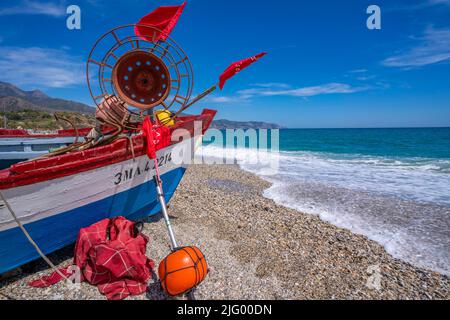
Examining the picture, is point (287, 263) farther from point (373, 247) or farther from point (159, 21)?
point (159, 21)

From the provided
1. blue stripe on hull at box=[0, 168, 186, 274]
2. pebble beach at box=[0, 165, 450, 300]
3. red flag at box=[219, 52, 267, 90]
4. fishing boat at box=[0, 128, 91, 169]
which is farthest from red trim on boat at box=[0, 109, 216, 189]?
fishing boat at box=[0, 128, 91, 169]

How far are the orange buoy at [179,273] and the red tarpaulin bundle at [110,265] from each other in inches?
25.0

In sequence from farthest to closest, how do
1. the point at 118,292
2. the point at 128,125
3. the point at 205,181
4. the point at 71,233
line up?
1. the point at 205,181
2. the point at 128,125
3. the point at 71,233
4. the point at 118,292

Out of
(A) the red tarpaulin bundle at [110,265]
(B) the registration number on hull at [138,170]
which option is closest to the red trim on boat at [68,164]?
(B) the registration number on hull at [138,170]

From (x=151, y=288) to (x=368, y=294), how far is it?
10.8ft

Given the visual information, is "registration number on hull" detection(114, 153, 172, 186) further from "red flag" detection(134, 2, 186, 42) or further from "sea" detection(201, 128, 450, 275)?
"sea" detection(201, 128, 450, 275)

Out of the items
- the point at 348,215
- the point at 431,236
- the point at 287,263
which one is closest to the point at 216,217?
the point at 287,263

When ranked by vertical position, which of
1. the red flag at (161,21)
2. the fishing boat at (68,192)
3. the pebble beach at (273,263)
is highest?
the red flag at (161,21)

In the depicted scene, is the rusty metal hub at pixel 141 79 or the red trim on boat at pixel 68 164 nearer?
the red trim on boat at pixel 68 164

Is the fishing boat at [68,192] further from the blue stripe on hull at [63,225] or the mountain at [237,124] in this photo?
the mountain at [237,124]

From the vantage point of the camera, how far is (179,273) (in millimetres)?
3133

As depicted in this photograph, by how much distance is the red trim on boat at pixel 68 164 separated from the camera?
10.9 ft

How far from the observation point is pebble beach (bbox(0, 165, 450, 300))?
3.74m

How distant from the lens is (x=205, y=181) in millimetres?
11852
